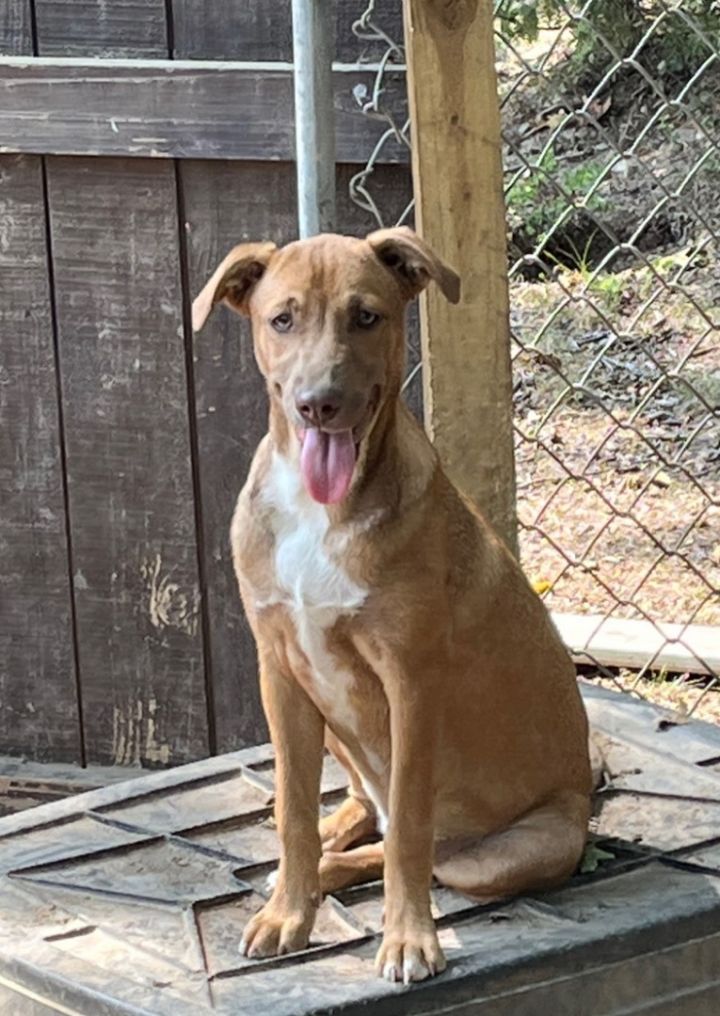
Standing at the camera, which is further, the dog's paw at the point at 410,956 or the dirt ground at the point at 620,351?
the dirt ground at the point at 620,351

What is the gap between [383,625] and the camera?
2.80m

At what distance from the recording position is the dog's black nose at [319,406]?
2652 millimetres

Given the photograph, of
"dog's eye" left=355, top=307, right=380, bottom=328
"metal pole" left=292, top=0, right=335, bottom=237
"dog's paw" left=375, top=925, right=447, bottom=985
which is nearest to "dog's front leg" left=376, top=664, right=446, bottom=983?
"dog's paw" left=375, top=925, right=447, bottom=985

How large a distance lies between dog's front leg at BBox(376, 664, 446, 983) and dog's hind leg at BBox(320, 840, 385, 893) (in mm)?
265

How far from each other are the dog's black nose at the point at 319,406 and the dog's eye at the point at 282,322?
0.49 ft

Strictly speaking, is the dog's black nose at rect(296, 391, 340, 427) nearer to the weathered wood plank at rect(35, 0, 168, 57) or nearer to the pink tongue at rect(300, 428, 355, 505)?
the pink tongue at rect(300, 428, 355, 505)

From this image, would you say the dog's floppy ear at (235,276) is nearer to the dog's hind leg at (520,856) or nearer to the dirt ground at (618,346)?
the dog's hind leg at (520,856)

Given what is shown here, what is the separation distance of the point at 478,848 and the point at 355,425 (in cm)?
81

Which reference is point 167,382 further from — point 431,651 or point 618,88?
point 618,88

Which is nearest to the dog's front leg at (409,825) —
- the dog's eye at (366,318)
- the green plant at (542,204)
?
the dog's eye at (366,318)

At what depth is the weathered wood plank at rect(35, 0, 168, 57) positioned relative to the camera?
3.89 m

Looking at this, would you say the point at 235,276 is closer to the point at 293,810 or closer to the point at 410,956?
the point at 293,810

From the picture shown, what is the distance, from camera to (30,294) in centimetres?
→ 410

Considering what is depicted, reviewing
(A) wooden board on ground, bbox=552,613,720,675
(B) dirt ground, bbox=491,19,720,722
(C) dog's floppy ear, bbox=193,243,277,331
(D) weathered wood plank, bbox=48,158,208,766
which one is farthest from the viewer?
(B) dirt ground, bbox=491,19,720,722
